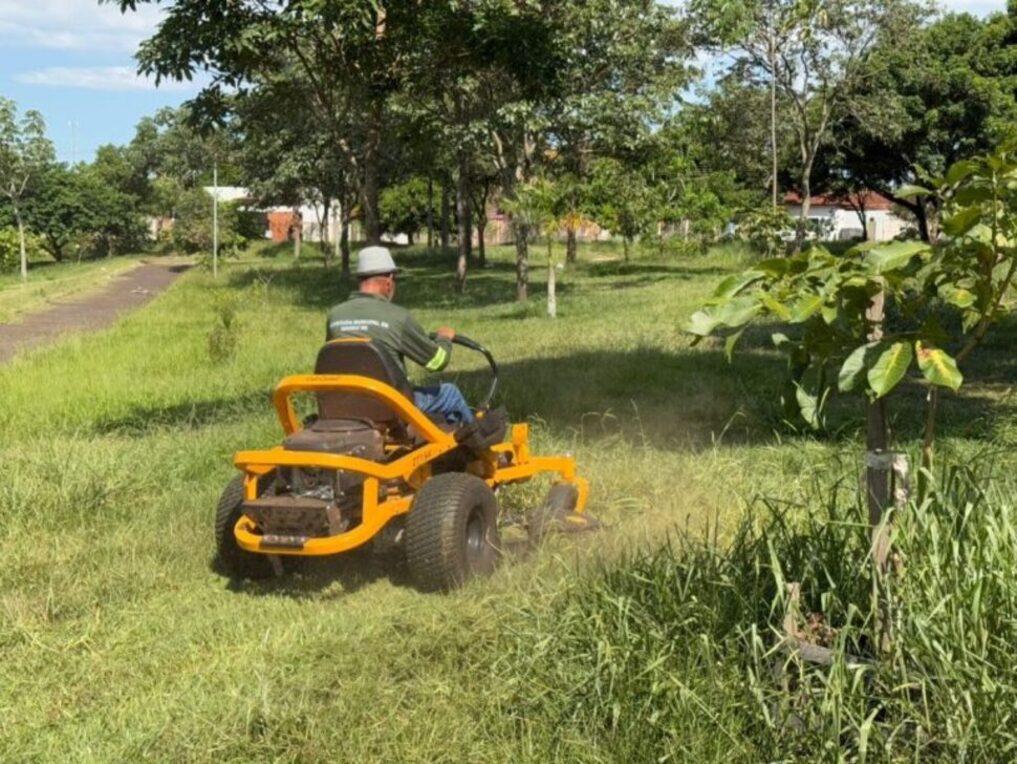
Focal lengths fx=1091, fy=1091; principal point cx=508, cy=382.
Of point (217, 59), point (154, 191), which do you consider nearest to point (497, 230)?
point (154, 191)

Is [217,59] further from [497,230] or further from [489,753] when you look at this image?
[497,230]

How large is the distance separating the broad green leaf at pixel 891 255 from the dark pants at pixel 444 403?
3238mm

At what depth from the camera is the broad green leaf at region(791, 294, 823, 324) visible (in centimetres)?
250

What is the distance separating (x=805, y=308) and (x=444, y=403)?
3.32m

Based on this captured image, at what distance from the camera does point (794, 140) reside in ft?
136

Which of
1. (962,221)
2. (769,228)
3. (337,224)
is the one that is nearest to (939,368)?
(962,221)

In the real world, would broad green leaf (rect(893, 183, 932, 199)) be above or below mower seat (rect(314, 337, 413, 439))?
above

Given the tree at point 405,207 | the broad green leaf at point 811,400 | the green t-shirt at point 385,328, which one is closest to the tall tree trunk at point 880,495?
the broad green leaf at point 811,400

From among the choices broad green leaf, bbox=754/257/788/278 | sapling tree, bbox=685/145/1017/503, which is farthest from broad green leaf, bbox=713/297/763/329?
broad green leaf, bbox=754/257/788/278

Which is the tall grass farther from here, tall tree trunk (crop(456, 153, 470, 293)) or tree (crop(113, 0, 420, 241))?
tall tree trunk (crop(456, 153, 470, 293))

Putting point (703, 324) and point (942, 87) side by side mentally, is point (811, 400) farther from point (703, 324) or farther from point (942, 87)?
point (942, 87)

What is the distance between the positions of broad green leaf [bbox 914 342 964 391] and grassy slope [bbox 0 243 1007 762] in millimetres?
1223

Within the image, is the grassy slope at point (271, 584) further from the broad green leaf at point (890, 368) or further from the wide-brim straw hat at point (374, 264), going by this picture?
the wide-brim straw hat at point (374, 264)

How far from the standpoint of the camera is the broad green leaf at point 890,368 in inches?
95.9
